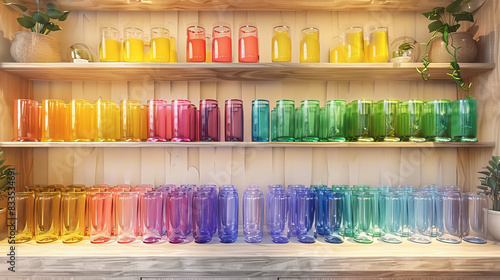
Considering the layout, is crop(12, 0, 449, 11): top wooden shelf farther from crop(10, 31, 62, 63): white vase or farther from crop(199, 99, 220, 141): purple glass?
crop(199, 99, 220, 141): purple glass

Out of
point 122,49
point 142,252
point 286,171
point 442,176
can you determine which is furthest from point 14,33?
point 442,176

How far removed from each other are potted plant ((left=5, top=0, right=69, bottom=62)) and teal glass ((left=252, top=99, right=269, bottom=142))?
3.94 feet

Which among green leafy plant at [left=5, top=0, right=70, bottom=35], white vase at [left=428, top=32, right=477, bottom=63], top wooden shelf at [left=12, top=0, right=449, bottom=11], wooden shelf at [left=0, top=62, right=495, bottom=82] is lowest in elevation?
wooden shelf at [left=0, top=62, right=495, bottom=82]

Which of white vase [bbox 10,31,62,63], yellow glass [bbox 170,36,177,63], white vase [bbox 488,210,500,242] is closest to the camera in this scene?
white vase [bbox 488,210,500,242]

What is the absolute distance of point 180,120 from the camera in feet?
5.73

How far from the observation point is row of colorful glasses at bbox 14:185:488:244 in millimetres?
1650

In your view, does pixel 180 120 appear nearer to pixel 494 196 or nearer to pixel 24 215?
pixel 24 215

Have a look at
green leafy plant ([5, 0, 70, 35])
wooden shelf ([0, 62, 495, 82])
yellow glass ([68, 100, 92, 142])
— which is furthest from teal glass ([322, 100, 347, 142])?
green leafy plant ([5, 0, 70, 35])

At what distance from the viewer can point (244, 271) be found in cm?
150

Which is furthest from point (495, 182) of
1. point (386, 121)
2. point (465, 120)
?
point (386, 121)

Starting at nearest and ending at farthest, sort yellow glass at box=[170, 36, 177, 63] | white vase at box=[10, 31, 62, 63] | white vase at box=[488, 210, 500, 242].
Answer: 1. white vase at box=[488, 210, 500, 242]
2. white vase at box=[10, 31, 62, 63]
3. yellow glass at box=[170, 36, 177, 63]

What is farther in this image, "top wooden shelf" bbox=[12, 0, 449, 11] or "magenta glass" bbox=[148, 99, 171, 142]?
"top wooden shelf" bbox=[12, 0, 449, 11]

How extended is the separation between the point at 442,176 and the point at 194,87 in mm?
1713

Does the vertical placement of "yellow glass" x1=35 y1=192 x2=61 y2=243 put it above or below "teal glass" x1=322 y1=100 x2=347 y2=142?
below
